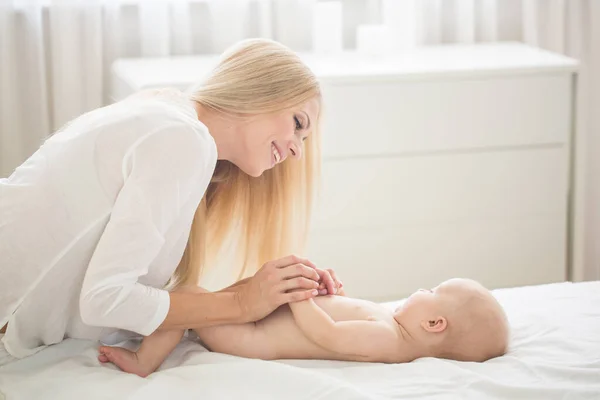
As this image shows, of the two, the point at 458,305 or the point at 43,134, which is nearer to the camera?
the point at 458,305

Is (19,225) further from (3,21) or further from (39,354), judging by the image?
(3,21)

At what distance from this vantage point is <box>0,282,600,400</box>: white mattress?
4.73ft

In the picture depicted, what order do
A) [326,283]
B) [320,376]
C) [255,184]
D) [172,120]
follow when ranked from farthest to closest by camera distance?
[255,184] → [326,283] → [172,120] → [320,376]

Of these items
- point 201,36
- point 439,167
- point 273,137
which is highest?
point 201,36

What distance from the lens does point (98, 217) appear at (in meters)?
1.54

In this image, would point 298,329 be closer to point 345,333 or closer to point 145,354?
point 345,333

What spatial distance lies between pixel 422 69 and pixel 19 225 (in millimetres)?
1476

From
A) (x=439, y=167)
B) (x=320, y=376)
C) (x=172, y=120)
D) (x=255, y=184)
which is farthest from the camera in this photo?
(x=439, y=167)

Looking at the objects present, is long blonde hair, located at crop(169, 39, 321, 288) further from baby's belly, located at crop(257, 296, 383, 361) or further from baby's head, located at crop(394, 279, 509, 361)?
baby's head, located at crop(394, 279, 509, 361)

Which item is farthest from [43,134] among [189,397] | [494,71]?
[189,397]

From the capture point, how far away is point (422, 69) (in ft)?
8.82

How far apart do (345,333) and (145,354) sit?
1.15 feet

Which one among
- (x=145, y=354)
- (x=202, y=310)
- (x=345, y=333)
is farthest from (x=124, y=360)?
(x=345, y=333)

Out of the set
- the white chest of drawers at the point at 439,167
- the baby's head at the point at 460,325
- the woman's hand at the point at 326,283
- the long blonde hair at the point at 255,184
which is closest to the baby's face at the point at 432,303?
the baby's head at the point at 460,325
